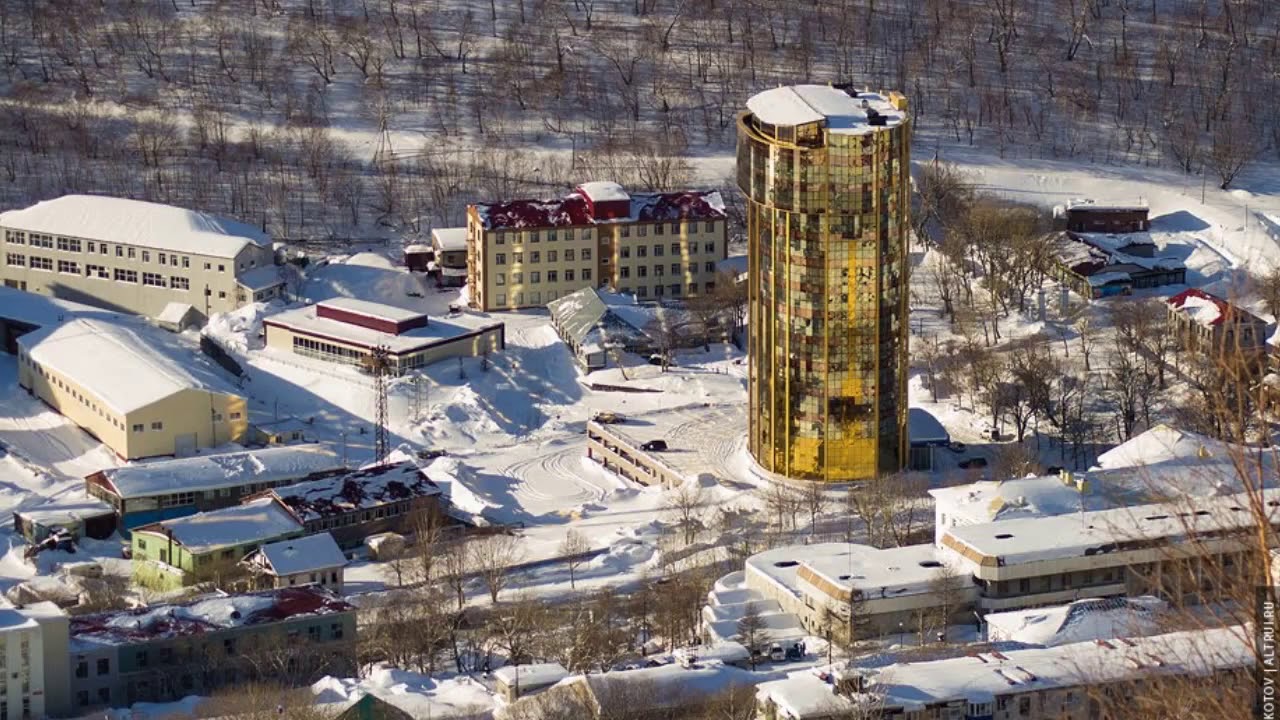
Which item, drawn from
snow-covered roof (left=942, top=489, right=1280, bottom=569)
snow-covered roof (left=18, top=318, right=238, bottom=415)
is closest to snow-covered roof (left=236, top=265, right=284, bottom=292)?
snow-covered roof (left=18, top=318, right=238, bottom=415)

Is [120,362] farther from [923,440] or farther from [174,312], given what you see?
[923,440]

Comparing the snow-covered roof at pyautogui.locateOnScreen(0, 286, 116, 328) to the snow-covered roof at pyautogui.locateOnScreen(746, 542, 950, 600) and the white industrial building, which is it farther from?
the snow-covered roof at pyautogui.locateOnScreen(746, 542, 950, 600)

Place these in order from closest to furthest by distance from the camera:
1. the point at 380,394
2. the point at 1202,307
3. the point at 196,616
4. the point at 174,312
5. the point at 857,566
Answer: the point at 196,616, the point at 857,566, the point at 380,394, the point at 1202,307, the point at 174,312

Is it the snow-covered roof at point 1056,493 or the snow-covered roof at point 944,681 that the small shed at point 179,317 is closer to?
the snow-covered roof at point 1056,493

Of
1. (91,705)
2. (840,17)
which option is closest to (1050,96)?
(840,17)

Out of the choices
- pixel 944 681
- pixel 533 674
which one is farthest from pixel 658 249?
pixel 944 681

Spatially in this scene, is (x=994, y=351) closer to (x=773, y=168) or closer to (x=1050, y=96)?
(x=773, y=168)

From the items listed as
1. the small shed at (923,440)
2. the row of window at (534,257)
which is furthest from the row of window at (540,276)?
the small shed at (923,440)

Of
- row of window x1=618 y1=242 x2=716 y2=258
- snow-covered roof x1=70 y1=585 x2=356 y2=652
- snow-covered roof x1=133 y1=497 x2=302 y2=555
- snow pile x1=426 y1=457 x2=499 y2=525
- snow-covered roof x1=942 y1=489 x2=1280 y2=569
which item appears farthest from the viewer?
row of window x1=618 y1=242 x2=716 y2=258
